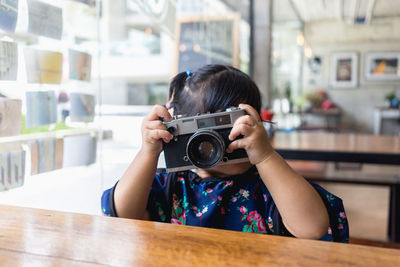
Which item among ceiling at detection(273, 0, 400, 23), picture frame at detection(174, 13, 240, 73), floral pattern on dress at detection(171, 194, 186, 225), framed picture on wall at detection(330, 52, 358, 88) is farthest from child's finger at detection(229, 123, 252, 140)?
framed picture on wall at detection(330, 52, 358, 88)

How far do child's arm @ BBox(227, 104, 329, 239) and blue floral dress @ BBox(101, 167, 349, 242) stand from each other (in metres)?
0.05

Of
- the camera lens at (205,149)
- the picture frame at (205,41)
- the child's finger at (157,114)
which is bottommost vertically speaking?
the camera lens at (205,149)

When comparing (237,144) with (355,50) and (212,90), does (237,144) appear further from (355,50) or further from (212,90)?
(355,50)

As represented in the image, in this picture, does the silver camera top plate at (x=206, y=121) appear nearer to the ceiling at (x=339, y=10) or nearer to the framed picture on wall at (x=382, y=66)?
the ceiling at (x=339, y=10)

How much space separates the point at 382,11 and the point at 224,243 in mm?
7530

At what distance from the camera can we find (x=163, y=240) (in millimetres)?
467

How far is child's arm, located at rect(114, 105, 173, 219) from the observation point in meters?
0.70

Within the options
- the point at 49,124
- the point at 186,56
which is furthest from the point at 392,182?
A: the point at 49,124

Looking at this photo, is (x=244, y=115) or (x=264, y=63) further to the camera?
(x=264, y=63)

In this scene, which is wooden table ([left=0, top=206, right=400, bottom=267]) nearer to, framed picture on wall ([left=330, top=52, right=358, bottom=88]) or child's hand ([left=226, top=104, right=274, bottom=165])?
child's hand ([left=226, top=104, right=274, bottom=165])

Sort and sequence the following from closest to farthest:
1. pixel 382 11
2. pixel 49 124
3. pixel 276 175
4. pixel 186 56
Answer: pixel 276 175 < pixel 49 124 < pixel 186 56 < pixel 382 11

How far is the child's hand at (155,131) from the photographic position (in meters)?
0.69

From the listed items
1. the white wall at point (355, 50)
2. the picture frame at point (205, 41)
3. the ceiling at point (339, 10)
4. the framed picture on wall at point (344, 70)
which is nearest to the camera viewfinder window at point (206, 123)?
the picture frame at point (205, 41)

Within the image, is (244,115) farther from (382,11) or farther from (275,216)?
(382,11)
